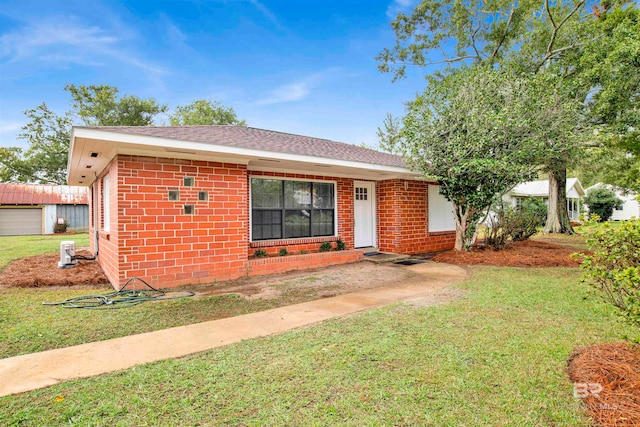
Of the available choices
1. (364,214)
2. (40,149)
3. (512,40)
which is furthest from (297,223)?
(40,149)

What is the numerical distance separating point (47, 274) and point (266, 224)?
5.21 metres

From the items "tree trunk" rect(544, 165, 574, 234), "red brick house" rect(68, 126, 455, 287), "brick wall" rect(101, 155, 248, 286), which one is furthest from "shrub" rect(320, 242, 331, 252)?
"tree trunk" rect(544, 165, 574, 234)

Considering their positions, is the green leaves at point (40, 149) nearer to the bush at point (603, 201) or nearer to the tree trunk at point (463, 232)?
the tree trunk at point (463, 232)

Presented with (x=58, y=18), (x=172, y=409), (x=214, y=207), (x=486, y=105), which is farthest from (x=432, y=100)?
(x=58, y=18)

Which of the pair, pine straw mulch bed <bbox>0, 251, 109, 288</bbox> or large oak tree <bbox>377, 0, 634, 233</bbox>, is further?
large oak tree <bbox>377, 0, 634, 233</bbox>

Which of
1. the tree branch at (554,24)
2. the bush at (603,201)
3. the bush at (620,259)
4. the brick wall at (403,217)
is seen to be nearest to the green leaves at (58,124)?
the brick wall at (403,217)

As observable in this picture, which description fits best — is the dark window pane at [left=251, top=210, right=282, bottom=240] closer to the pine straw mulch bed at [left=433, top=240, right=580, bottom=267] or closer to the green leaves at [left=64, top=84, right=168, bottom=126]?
the pine straw mulch bed at [left=433, top=240, right=580, bottom=267]

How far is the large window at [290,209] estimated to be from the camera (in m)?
8.57

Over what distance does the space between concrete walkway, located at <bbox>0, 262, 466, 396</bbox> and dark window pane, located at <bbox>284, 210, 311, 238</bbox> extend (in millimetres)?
3657

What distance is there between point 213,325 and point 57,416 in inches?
80.8

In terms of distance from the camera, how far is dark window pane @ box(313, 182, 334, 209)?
9648mm

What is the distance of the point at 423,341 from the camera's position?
141 inches

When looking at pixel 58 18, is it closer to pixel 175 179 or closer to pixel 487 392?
pixel 175 179

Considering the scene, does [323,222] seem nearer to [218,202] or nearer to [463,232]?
[218,202]
